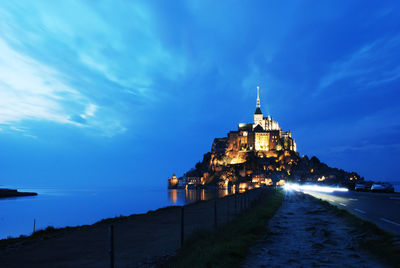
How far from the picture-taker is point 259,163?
495 feet

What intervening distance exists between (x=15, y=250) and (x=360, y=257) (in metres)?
14.0

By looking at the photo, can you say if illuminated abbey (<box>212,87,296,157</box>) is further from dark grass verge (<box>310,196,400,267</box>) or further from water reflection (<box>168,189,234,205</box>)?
dark grass verge (<box>310,196,400,267</box>)

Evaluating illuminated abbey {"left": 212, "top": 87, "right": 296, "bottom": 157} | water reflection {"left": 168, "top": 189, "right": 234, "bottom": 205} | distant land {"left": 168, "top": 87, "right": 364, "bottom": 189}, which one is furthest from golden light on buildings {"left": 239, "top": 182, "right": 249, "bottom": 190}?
illuminated abbey {"left": 212, "top": 87, "right": 296, "bottom": 157}

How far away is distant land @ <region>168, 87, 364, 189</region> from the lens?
466 ft

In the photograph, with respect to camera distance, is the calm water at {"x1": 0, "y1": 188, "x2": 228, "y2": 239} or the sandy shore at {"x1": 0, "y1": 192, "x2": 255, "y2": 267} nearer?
the sandy shore at {"x1": 0, "y1": 192, "x2": 255, "y2": 267}

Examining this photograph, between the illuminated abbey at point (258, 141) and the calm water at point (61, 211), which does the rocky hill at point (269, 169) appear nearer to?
the illuminated abbey at point (258, 141)

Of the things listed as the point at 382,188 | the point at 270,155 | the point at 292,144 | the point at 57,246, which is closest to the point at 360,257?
the point at 57,246

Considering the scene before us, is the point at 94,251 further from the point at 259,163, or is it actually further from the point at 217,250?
the point at 259,163

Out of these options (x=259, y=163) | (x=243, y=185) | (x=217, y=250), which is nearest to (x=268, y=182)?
(x=243, y=185)

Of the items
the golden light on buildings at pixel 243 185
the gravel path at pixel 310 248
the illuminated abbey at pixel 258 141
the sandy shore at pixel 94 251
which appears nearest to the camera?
the gravel path at pixel 310 248

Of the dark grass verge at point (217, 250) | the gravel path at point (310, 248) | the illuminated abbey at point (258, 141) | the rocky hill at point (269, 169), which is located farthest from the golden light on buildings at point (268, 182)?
the dark grass verge at point (217, 250)

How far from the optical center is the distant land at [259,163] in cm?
14212

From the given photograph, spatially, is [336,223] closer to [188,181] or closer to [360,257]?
[360,257]

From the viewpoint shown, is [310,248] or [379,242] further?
[310,248]
